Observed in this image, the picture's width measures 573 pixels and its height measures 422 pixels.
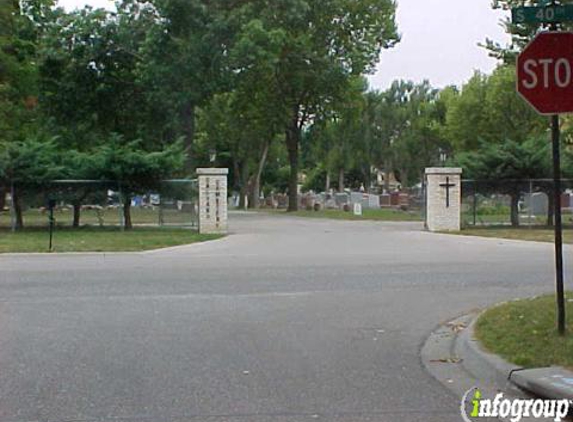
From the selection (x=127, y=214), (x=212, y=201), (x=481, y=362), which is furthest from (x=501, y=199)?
(x=481, y=362)

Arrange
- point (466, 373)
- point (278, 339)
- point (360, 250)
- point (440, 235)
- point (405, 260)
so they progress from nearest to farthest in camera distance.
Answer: point (466, 373) < point (278, 339) < point (405, 260) < point (360, 250) < point (440, 235)

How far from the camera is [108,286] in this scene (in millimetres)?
14000

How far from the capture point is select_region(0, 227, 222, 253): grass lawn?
22.1 metres

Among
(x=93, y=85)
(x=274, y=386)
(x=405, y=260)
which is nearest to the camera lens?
(x=274, y=386)

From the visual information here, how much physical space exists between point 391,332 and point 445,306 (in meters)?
2.23

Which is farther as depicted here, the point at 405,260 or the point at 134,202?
the point at 134,202

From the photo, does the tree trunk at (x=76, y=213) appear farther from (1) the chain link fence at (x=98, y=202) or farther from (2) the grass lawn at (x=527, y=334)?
(2) the grass lawn at (x=527, y=334)

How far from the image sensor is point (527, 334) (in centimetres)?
833

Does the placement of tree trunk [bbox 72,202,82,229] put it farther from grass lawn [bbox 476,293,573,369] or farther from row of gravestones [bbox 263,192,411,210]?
row of gravestones [bbox 263,192,411,210]

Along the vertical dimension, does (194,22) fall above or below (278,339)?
above

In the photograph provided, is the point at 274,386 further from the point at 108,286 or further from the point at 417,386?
the point at 108,286

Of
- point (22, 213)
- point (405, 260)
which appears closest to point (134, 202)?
point (22, 213)

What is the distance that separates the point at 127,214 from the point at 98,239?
209 inches

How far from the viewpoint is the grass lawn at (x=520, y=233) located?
26.1 meters
